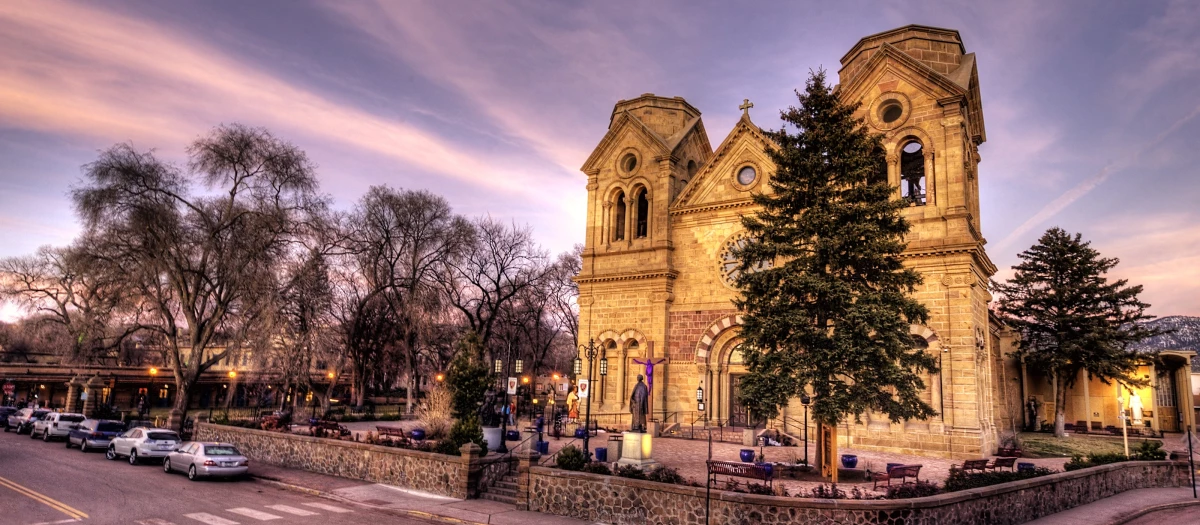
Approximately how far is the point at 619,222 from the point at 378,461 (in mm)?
19986

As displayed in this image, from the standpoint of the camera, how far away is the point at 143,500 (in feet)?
58.1

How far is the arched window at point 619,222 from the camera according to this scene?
37250 millimetres

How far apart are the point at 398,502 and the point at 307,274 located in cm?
2056

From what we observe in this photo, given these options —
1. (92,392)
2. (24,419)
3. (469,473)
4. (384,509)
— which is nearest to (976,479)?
(469,473)

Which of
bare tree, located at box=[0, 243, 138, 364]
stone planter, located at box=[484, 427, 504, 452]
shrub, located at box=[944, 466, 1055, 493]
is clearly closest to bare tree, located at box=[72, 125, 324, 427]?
bare tree, located at box=[0, 243, 138, 364]

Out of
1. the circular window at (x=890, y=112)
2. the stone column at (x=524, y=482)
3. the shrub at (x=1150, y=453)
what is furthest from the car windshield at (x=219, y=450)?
the shrub at (x=1150, y=453)

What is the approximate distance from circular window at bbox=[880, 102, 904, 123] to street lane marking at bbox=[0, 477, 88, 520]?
31135 mm

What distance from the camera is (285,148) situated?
113ft

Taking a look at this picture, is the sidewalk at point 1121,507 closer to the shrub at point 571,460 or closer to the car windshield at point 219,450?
the shrub at point 571,460

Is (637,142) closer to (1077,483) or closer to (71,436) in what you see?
(1077,483)

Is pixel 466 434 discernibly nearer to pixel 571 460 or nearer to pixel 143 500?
pixel 571 460

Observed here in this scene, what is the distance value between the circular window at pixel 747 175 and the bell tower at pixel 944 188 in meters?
5.41

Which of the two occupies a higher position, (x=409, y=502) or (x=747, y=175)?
(x=747, y=175)

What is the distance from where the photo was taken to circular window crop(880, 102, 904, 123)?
2967cm
